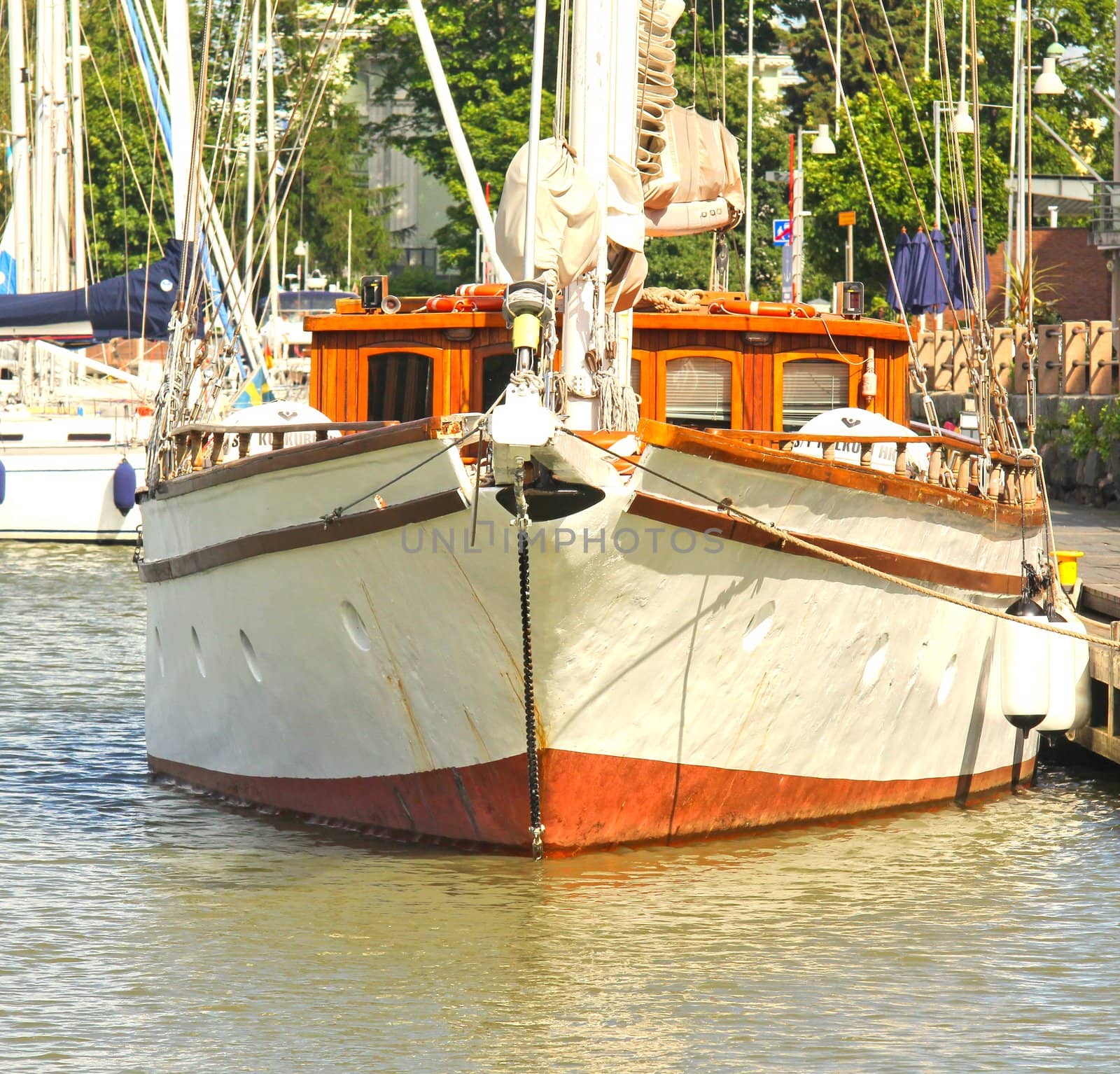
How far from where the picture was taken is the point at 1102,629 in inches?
536

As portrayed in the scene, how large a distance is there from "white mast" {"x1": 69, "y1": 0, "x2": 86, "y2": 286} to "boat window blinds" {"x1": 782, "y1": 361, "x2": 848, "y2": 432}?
78.0 ft

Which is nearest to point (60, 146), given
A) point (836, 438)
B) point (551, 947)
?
point (836, 438)

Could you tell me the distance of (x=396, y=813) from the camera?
410 inches

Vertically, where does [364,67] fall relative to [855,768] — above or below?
above

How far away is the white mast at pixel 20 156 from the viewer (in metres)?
31.4

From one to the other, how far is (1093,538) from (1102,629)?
26.1 ft

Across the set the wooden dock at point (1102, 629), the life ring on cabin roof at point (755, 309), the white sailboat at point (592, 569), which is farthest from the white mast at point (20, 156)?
the life ring on cabin roof at point (755, 309)

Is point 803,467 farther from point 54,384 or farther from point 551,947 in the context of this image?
point 54,384

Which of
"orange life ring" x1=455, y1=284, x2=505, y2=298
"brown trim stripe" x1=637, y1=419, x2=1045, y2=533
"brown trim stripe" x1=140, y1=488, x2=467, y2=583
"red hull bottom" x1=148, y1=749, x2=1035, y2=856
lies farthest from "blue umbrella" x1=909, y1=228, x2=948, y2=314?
"brown trim stripe" x1=140, y1=488, x2=467, y2=583

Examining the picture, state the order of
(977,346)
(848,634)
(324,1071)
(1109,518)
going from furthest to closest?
1. (1109,518)
2. (977,346)
3. (848,634)
4. (324,1071)

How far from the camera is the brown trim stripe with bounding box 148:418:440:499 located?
891 centimetres

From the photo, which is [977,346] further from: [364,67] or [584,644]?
[364,67]

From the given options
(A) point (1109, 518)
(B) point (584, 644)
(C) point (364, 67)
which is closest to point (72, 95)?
(A) point (1109, 518)

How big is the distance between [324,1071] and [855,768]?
457cm
